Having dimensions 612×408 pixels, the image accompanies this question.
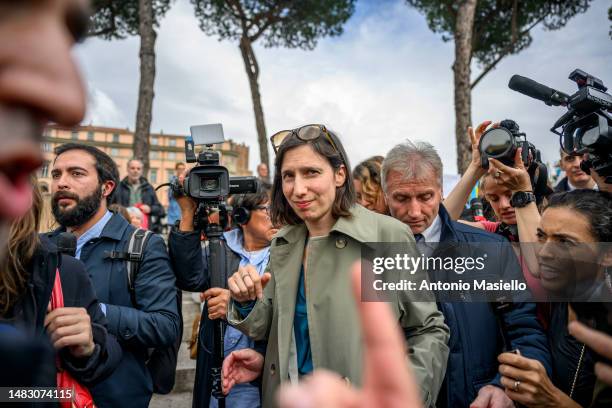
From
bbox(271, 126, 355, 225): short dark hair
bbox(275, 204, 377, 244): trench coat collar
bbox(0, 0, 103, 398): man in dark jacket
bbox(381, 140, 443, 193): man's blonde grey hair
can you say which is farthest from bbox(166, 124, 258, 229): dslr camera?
bbox(0, 0, 103, 398): man in dark jacket

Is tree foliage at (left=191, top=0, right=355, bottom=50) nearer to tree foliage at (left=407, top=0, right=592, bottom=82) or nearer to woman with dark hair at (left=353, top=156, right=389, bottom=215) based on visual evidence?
tree foliage at (left=407, top=0, right=592, bottom=82)

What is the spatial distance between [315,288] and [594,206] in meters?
1.24

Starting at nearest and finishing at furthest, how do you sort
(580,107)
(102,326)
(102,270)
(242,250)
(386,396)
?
(386,396)
(102,326)
(580,107)
(102,270)
(242,250)

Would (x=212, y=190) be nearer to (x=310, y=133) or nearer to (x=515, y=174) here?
(x=310, y=133)

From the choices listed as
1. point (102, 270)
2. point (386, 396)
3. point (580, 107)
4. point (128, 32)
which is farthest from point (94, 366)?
point (128, 32)

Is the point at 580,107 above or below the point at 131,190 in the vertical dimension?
below

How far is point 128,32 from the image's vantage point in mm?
14062

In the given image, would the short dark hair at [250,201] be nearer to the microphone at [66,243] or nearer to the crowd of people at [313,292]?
the crowd of people at [313,292]

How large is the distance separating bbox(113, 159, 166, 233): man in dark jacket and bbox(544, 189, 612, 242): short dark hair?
669 cm

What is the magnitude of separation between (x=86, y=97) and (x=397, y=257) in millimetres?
1715

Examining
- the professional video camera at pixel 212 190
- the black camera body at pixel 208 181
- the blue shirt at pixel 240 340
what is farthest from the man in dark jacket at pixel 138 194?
the black camera body at pixel 208 181

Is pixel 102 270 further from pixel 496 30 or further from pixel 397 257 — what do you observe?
pixel 496 30

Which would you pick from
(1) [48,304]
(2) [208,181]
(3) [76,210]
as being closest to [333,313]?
(1) [48,304]

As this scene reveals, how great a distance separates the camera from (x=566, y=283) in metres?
1.82
